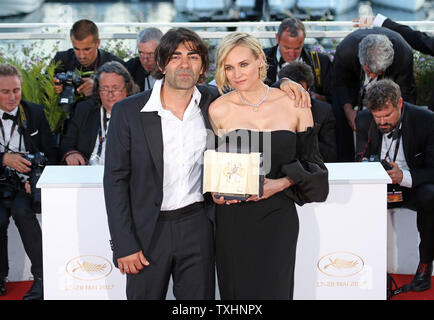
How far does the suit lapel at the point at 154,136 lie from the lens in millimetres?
3195

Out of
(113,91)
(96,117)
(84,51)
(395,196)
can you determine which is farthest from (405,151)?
(84,51)

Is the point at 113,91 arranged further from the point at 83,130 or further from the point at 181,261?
the point at 181,261

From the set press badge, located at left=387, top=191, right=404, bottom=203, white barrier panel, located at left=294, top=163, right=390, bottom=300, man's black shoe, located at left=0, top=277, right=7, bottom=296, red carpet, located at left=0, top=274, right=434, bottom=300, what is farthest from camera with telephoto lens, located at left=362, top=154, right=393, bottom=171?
man's black shoe, located at left=0, top=277, right=7, bottom=296

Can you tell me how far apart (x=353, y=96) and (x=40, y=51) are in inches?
117

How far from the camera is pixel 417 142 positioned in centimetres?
490

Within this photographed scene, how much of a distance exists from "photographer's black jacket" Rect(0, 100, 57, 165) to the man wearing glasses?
0.09 metres

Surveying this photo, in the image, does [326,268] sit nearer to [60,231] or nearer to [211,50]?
[60,231]

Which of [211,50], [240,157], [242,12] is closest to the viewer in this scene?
[240,157]

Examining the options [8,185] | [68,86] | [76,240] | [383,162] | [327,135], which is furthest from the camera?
[68,86]

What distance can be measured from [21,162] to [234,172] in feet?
7.27

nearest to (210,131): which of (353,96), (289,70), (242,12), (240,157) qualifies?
(240,157)

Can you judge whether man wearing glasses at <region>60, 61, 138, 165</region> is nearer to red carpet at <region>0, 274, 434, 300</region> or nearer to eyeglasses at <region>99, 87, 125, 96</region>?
eyeglasses at <region>99, 87, 125, 96</region>

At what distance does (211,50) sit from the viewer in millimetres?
6984

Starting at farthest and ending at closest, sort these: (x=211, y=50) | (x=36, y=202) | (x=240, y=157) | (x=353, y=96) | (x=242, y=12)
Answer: (x=242, y=12), (x=211, y=50), (x=353, y=96), (x=36, y=202), (x=240, y=157)
